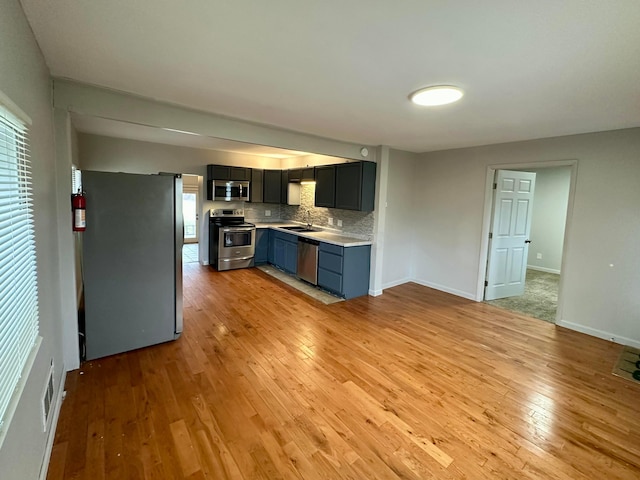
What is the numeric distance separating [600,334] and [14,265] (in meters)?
5.37

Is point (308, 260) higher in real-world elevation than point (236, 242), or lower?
lower

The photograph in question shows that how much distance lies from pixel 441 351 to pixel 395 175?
3108 mm

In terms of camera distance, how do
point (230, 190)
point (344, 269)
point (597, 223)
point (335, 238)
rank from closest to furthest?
point (597, 223) < point (344, 269) < point (335, 238) < point (230, 190)

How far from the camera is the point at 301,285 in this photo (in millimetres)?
5297

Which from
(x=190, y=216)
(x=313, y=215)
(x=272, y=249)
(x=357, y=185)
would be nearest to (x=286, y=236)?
(x=272, y=249)

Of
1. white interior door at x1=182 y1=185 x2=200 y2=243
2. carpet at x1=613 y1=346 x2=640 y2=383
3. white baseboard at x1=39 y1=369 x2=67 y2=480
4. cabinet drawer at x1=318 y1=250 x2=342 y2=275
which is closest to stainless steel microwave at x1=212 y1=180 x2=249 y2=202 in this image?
cabinet drawer at x1=318 y1=250 x2=342 y2=275

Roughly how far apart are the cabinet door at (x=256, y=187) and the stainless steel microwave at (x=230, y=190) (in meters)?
0.14

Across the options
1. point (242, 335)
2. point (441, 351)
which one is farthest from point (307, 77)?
point (441, 351)

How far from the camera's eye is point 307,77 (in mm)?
2162

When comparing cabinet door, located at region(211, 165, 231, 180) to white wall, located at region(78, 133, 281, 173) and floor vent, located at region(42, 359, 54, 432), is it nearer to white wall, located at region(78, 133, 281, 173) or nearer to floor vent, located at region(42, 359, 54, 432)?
white wall, located at region(78, 133, 281, 173)

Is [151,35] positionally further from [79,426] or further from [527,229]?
[527,229]

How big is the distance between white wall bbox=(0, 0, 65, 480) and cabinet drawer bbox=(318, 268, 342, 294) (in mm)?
3303

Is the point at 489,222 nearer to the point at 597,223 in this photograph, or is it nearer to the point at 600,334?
the point at 597,223

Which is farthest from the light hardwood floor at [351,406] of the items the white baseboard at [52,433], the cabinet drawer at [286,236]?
the cabinet drawer at [286,236]
